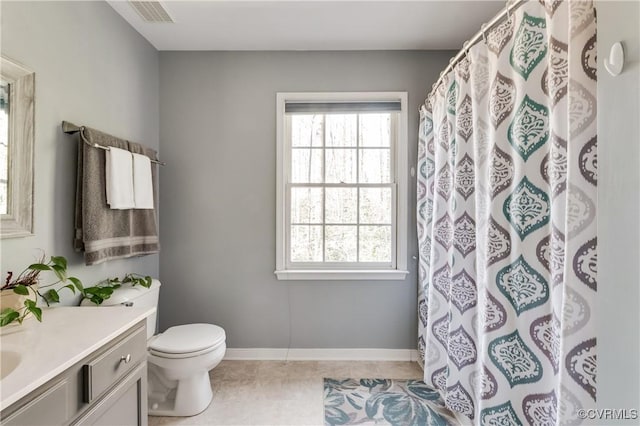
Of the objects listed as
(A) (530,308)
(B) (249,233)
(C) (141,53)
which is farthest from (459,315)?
(C) (141,53)

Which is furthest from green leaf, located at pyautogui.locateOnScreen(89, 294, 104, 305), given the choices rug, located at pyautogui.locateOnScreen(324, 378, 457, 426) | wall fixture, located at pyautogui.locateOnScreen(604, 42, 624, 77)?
wall fixture, located at pyautogui.locateOnScreen(604, 42, 624, 77)

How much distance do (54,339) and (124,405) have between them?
0.36 m

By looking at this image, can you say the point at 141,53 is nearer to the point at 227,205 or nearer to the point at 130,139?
the point at 130,139

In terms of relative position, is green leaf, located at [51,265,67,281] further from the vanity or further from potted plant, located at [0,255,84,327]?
the vanity

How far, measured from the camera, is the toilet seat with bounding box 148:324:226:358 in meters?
1.75

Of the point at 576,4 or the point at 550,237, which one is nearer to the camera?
the point at 576,4

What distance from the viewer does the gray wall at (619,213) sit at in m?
0.57

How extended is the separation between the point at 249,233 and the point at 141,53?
1.50m

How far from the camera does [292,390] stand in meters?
2.07

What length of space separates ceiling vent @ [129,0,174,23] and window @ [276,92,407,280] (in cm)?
100

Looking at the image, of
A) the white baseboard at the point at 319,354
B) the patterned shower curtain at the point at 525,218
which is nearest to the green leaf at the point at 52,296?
the white baseboard at the point at 319,354

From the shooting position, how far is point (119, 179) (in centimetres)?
179

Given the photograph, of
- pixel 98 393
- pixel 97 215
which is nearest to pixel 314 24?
pixel 97 215

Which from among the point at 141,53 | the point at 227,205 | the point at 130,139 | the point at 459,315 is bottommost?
the point at 459,315
